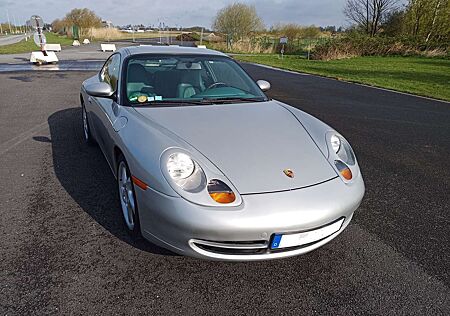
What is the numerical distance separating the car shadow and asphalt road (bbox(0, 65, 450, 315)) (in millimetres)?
14

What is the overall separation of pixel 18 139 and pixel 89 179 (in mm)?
2118

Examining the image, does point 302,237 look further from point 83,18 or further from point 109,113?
point 83,18

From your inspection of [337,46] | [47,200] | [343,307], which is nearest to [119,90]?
[47,200]

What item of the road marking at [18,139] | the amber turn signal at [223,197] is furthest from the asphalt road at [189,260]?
the amber turn signal at [223,197]

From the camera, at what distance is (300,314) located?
6.01 ft

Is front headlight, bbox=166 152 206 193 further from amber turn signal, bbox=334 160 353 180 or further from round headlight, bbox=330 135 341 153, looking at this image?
round headlight, bbox=330 135 341 153

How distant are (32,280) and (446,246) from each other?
299 centimetres

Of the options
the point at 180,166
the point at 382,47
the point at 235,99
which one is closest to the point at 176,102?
the point at 235,99

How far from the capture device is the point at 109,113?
299 cm

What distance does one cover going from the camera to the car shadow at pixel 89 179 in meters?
2.61

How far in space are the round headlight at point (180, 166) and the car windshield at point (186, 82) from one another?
0.96 metres

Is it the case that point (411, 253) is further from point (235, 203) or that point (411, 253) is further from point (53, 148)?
point (53, 148)

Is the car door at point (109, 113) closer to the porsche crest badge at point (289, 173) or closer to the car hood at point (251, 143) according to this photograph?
the car hood at point (251, 143)

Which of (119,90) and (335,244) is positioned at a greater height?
(119,90)
